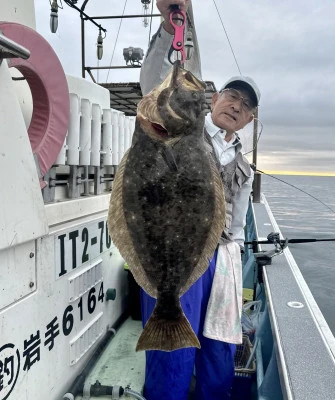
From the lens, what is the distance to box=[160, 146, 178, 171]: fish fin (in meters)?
1.93

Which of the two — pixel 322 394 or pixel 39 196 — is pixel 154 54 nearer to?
pixel 39 196

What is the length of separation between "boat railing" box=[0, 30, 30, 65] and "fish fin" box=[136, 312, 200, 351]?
5.04 ft

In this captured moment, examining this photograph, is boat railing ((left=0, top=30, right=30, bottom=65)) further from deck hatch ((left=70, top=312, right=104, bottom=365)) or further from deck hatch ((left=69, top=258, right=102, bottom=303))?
deck hatch ((left=70, top=312, right=104, bottom=365))

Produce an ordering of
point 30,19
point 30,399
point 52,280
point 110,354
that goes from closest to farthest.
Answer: point 30,399
point 52,280
point 30,19
point 110,354

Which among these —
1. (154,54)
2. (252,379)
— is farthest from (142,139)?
(252,379)

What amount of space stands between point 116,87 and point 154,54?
20.2ft

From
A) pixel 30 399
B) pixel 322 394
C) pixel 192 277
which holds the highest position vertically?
pixel 192 277

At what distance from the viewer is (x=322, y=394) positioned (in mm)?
1930

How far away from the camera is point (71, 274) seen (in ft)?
9.10

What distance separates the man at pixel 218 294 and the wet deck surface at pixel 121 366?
22cm

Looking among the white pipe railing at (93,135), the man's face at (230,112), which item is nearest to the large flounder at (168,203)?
the man's face at (230,112)

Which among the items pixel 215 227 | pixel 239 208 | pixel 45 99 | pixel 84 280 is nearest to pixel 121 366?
pixel 84 280

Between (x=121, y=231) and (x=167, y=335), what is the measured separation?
2.11 feet

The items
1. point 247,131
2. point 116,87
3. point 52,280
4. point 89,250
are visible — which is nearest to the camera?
point 52,280
